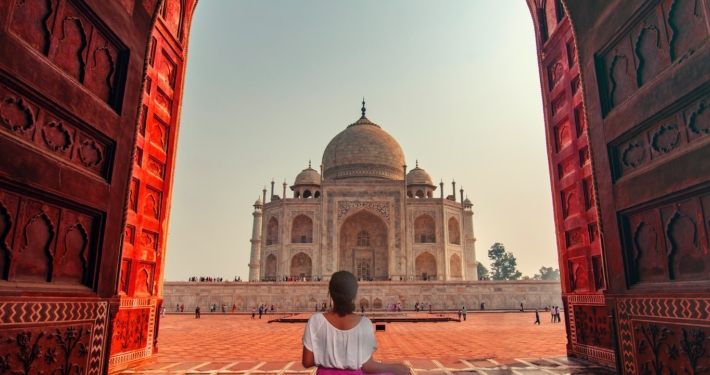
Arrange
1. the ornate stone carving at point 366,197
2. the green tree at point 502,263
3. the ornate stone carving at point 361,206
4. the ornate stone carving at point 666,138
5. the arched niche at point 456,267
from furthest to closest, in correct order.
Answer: the green tree at point 502,263, the arched niche at point 456,267, the ornate stone carving at point 361,206, the ornate stone carving at point 366,197, the ornate stone carving at point 666,138

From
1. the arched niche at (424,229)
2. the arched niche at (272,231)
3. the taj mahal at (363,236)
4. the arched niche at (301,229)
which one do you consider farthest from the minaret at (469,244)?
the arched niche at (272,231)

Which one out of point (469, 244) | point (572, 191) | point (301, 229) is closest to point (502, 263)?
point (469, 244)

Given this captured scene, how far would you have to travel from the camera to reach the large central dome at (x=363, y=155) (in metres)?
40.3

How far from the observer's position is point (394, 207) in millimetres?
34375

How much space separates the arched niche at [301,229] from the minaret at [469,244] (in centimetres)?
1265

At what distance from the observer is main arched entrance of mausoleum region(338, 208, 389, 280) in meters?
35.1

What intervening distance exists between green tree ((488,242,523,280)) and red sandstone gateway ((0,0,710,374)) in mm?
64094

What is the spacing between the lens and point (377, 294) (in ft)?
88.8

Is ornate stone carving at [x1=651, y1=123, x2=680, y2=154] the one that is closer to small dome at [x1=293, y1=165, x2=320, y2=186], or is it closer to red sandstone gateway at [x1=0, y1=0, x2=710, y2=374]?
red sandstone gateway at [x1=0, y1=0, x2=710, y2=374]

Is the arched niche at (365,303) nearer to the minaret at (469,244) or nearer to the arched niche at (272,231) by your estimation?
the arched niche at (272,231)

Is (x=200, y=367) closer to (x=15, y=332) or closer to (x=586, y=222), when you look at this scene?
(x=15, y=332)

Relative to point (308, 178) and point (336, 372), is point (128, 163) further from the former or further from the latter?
point (308, 178)

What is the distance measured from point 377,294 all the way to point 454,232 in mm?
12288

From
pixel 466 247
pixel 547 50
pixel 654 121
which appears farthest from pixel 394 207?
pixel 654 121
